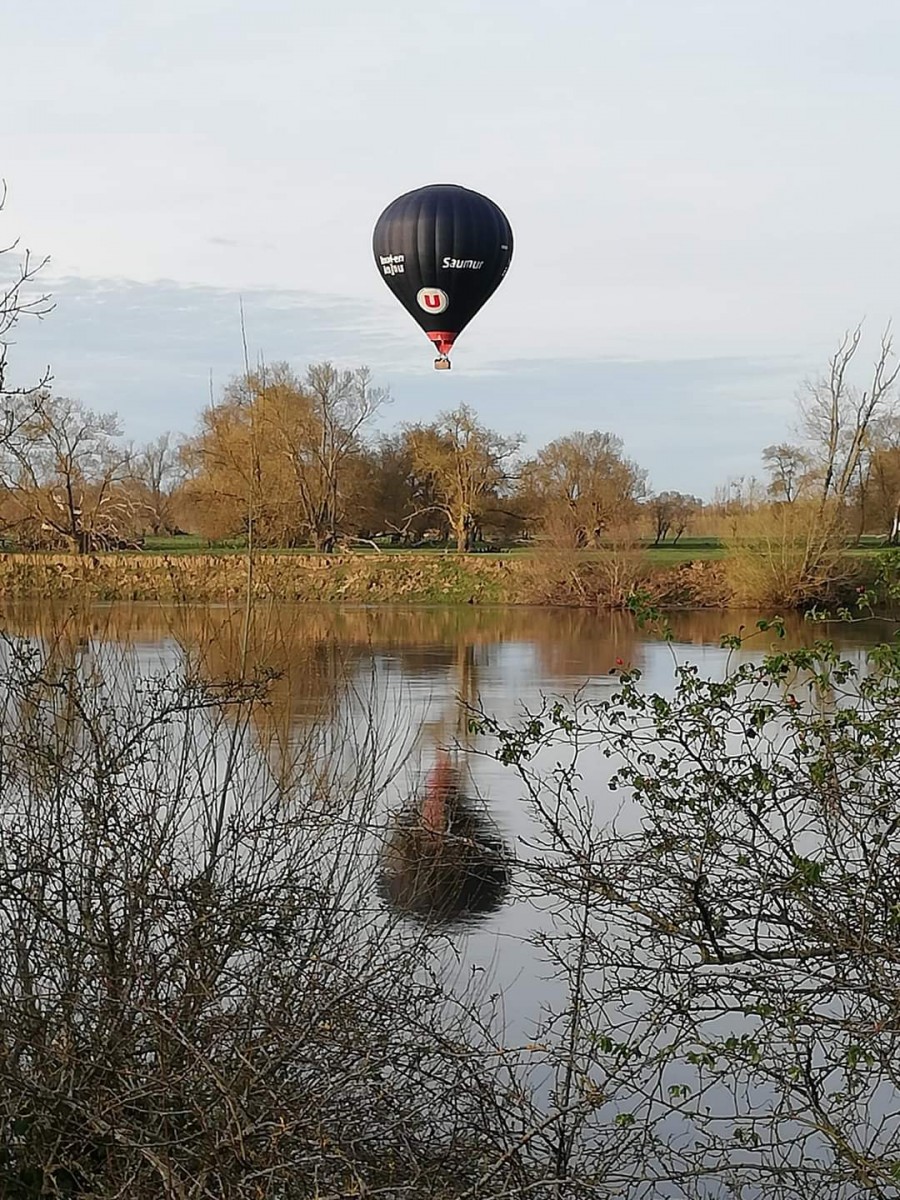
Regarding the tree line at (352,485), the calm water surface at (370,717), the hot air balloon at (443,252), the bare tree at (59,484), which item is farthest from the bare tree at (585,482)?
the bare tree at (59,484)

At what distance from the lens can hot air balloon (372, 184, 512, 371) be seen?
2122 centimetres

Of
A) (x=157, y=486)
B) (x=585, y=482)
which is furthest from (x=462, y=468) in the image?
(x=157, y=486)

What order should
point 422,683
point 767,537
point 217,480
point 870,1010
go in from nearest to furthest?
1. point 870,1010
2. point 217,480
3. point 422,683
4. point 767,537

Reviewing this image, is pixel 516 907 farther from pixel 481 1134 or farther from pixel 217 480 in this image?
pixel 481 1134

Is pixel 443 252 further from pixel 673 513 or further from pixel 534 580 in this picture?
pixel 673 513

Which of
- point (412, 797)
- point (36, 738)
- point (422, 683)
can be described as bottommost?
point (422, 683)

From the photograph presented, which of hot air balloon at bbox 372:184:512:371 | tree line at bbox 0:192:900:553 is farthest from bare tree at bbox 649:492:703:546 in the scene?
hot air balloon at bbox 372:184:512:371

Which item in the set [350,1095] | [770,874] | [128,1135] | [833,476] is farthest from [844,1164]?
[833,476]

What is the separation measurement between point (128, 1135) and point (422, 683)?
14.5 m

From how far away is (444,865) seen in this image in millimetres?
5445

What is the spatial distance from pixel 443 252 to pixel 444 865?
16852 mm

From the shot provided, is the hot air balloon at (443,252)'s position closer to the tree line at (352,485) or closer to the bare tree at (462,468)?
the tree line at (352,485)

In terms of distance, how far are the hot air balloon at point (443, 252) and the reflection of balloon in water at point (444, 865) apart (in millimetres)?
12969

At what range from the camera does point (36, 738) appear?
17.1 feet
